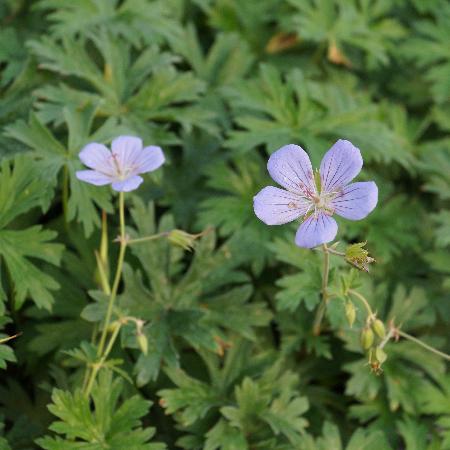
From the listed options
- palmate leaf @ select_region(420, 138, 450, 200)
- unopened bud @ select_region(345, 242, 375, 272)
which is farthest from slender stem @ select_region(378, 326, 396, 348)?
palmate leaf @ select_region(420, 138, 450, 200)

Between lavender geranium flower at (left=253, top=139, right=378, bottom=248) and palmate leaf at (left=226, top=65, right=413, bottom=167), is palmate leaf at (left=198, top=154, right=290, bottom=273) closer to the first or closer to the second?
palmate leaf at (left=226, top=65, right=413, bottom=167)

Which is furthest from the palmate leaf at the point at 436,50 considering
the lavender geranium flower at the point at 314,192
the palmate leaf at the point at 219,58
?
the lavender geranium flower at the point at 314,192

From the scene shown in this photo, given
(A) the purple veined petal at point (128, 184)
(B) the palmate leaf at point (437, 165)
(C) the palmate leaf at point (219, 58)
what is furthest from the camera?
(C) the palmate leaf at point (219, 58)

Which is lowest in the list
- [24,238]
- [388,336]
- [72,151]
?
[388,336]

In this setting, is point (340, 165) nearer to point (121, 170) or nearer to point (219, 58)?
point (121, 170)

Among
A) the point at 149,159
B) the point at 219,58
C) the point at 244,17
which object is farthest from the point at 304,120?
the point at 149,159

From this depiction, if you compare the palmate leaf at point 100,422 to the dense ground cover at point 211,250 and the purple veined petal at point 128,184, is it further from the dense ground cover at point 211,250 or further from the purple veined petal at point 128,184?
the purple veined petal at point 128,184

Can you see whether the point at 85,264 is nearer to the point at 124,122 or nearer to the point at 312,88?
the point at 124,122
